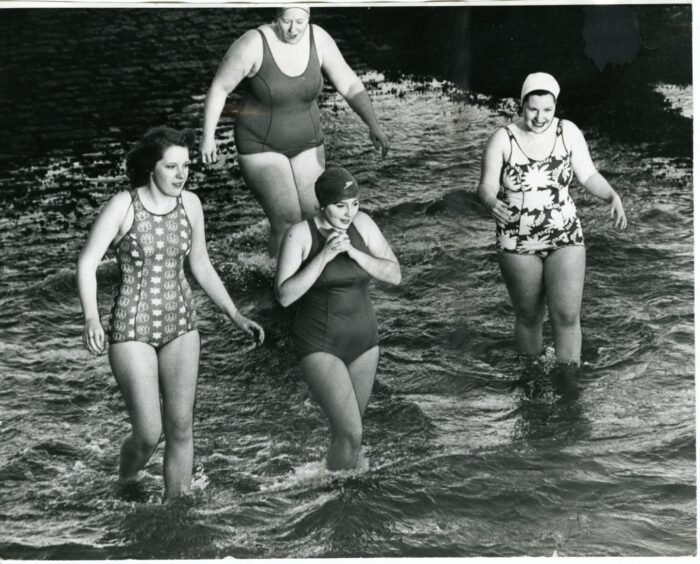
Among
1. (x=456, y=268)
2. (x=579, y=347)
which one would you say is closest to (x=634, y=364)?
(x=579, y=347)

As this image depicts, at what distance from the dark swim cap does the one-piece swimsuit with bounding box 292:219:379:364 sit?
14 centimetres

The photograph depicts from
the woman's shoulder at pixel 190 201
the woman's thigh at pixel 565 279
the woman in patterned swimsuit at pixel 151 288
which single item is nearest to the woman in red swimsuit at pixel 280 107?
the woman's shoulder at pixel 190 201

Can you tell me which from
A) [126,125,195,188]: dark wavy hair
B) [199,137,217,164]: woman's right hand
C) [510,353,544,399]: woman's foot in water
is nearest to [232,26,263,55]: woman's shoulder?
[199,137,217,164]: woman's right hand

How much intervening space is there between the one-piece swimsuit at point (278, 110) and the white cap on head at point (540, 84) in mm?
1018

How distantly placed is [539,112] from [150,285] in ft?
6.78

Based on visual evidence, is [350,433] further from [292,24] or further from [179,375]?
[292,24]

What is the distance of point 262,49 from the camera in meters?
5.25

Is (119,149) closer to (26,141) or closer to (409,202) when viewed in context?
(26,141)

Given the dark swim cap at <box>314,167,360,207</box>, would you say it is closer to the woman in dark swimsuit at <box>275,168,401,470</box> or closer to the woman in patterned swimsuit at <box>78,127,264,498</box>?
the woman in dark swimsuit at <box>275,168,401,470</box>

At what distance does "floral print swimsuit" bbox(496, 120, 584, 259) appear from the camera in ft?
17.4

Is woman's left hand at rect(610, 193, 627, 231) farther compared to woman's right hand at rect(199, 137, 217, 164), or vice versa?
woman's left hand at rect(610, 193, 627, 231)

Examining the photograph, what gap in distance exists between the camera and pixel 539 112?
530cm

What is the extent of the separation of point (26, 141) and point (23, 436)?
1484 millimetres

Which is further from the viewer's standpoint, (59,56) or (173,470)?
(59,56)
